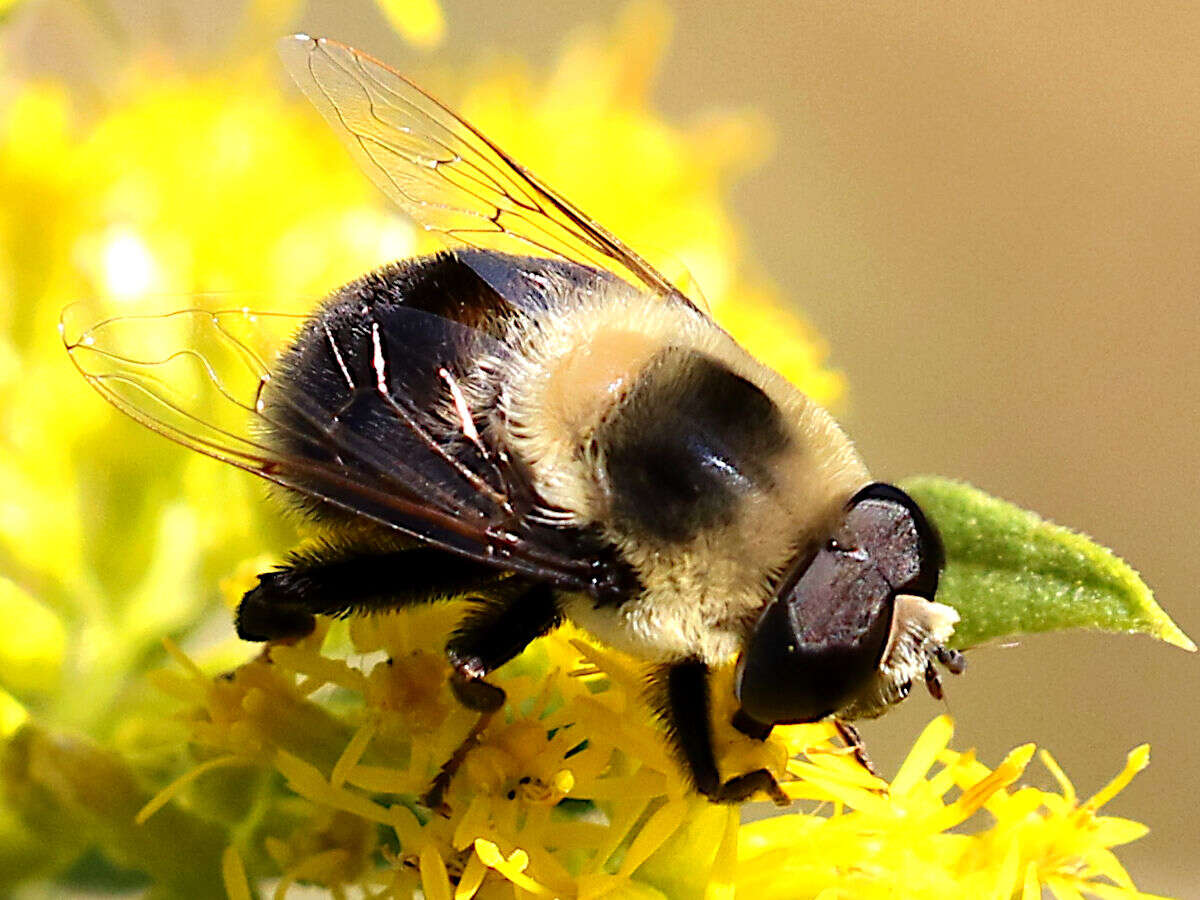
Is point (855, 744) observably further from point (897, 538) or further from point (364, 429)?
point (364, 429)

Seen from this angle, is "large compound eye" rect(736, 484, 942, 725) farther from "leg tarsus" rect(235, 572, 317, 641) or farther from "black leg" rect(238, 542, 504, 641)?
"leg tarsus" rect(235, 572, 317, 641)

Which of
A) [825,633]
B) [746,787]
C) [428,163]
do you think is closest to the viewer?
[825,633]

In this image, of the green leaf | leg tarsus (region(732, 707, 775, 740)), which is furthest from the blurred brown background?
leg tarsus (region(732, 707, 775, 740))

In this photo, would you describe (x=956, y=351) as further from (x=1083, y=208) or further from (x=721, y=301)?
(x=721, y=301)

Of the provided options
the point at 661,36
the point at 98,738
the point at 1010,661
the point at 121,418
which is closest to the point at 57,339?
the point at 121,418

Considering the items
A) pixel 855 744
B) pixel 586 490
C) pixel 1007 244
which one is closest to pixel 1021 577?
pixel 855 744

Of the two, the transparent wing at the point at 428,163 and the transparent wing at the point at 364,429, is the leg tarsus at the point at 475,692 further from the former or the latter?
the transparent wing at the point at 428,163
